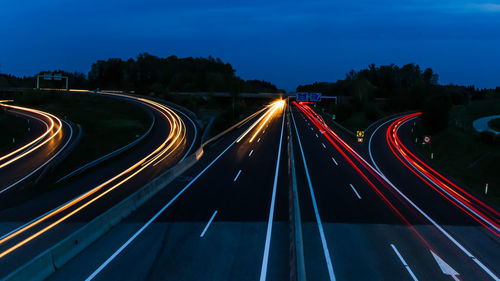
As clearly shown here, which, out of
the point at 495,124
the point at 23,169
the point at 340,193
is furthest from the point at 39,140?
the point at 495,124

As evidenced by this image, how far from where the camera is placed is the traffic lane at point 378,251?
35.2 feet

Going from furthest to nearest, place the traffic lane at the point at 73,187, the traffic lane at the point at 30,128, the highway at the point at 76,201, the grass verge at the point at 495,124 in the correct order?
the grass verge at the point at 495,124 < the traffic lane at the point at 30,128 < the traffic lane at the point at 73,187 < the highway at the point at 76,201

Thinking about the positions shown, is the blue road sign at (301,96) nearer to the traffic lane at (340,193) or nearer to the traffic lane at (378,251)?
the traffic lane at (340,193)

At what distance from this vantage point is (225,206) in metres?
17.1

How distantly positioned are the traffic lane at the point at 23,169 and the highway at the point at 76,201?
11.4 ft

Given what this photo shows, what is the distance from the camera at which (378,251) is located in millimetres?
12164

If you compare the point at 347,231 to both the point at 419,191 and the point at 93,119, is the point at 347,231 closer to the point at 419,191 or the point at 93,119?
the point at 419,191

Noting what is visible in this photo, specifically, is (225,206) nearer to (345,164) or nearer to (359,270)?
(359,270)

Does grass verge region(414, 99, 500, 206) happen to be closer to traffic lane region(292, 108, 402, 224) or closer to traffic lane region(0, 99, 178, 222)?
traffic lane region(292, 108, 402, 224)

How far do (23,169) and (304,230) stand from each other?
94.3 ft

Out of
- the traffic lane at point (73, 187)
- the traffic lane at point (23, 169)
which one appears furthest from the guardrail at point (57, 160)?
the traffic lane at point (73, 187)

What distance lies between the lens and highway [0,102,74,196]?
27.9 meters

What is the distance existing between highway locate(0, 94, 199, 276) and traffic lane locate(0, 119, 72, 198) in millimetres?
3465

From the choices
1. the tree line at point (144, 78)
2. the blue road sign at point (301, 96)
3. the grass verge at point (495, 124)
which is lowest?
the grass verge at point (495, 124)
